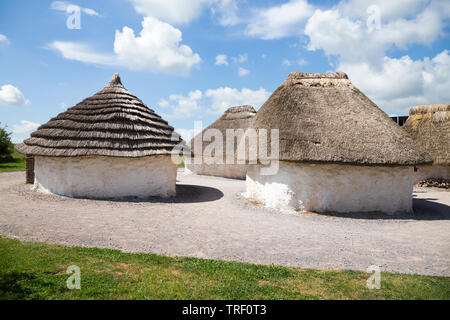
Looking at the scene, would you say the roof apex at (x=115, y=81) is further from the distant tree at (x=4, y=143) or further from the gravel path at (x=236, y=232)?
the distant tree at (x=4, y=143)

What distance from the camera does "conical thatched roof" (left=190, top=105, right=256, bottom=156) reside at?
20.5m

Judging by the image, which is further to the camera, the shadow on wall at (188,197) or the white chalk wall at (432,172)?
the white chalk wall at (432,172)

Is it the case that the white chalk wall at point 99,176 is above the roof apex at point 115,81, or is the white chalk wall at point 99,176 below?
below

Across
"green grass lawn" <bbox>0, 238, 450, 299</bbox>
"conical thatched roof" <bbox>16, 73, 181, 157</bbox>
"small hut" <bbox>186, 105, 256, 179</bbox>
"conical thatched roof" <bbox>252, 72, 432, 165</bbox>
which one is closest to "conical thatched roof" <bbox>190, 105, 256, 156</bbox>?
"small hut" <bbox>186, 105, 256, 179</bbox>

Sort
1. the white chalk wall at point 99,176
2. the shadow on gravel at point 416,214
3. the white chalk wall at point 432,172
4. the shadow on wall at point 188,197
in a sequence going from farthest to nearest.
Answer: the white chalk wall at point 432,172
the shadow on wall at point 188,197
the white chalk wall at point 99,176
the shadow on gravel at point 416,214

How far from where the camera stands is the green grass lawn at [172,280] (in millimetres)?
3633

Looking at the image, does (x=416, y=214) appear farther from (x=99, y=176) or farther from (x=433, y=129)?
(x=99, y=176)

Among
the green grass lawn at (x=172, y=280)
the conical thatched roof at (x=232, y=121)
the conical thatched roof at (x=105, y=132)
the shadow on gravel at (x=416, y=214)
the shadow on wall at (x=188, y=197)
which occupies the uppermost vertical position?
the conical thatched roof at (x=232, y=121)

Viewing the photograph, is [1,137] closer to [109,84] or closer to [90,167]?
[109,84]

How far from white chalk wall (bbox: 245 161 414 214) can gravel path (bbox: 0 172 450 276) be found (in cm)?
52

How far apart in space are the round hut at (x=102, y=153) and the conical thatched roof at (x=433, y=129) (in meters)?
16.2

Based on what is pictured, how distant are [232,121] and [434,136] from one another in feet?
43.6

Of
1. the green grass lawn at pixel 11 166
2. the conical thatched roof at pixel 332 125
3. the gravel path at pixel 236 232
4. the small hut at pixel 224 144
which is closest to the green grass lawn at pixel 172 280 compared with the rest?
the gravel path at pixel 236 232

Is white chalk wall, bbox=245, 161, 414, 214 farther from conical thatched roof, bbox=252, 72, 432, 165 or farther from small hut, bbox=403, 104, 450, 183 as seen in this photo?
small hut, bbox=403, 104, 450, 183
